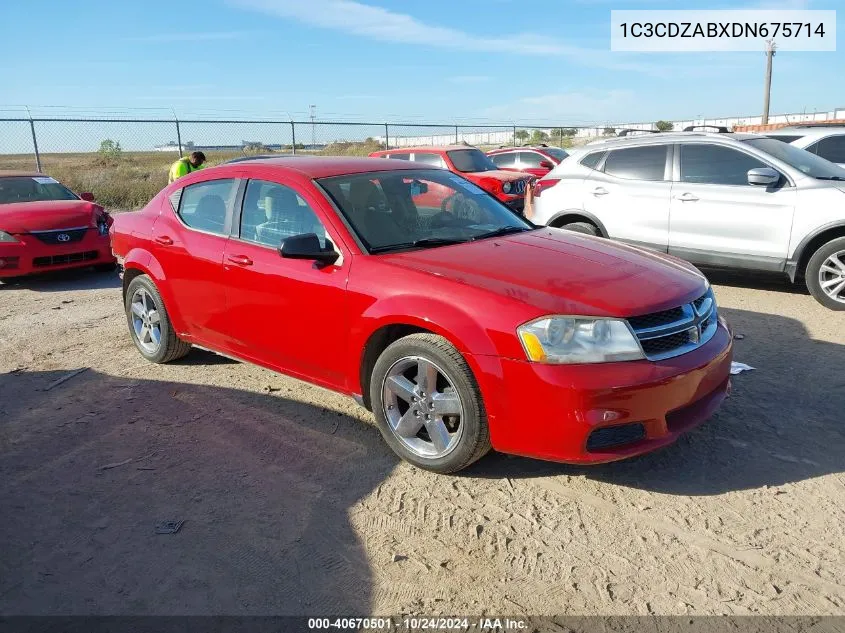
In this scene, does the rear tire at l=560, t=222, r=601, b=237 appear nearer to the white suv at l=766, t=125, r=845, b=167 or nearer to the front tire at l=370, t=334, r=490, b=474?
the white suv at l=766, t=125, r=845, b=167

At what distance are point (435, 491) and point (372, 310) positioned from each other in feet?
3.32

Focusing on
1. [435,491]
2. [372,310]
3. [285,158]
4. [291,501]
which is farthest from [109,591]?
[285,158]

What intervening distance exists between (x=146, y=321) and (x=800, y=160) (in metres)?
6.69

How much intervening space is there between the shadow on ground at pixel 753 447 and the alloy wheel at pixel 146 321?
9.98 ft

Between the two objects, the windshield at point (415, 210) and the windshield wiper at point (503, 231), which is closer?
the windshield at point (415, 210)

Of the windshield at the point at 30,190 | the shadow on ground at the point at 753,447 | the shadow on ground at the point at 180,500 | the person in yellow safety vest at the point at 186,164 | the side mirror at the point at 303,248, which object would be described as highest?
the person in yellow safety vest at the point at 186,164

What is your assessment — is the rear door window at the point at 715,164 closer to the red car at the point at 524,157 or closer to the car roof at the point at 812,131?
the car roof at the point at 812,131

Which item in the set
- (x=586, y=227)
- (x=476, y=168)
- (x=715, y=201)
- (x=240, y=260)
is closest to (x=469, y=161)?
(x=476, y=168)

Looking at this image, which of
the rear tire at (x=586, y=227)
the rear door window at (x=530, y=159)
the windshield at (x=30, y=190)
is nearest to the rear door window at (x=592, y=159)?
the rear tire at (x=586, y=227)

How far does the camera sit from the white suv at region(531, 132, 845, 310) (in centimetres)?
681

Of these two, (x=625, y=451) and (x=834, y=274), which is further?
(x=834, y=274)

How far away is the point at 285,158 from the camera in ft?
16.4

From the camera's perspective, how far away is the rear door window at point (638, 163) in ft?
25.7

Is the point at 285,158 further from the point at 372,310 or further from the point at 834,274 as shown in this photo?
the point at 834,274
